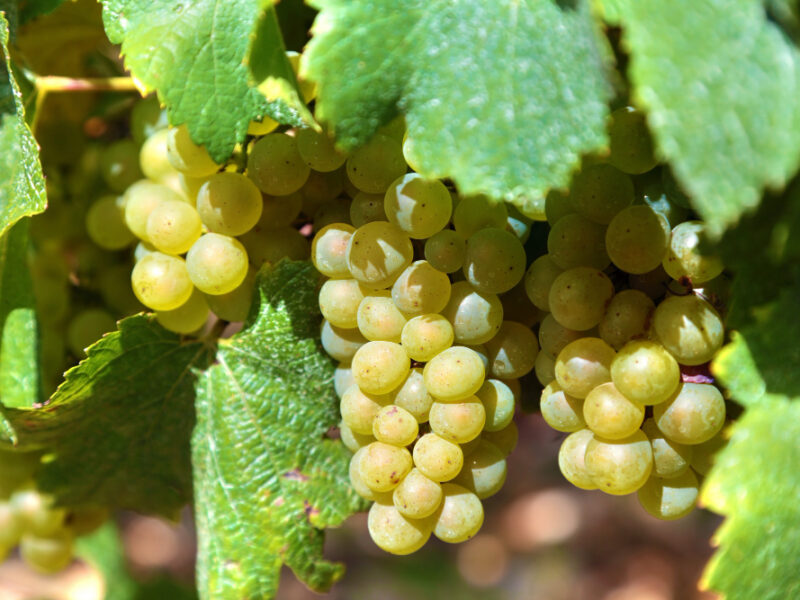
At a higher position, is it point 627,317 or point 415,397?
point 627,317

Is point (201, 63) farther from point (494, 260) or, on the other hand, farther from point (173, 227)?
point (494, 260)

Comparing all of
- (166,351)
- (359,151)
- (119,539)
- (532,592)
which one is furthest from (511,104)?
(532,592)

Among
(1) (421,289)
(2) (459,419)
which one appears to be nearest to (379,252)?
(1) (421,289)

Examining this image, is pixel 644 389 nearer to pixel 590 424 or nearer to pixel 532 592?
pixel 590 424

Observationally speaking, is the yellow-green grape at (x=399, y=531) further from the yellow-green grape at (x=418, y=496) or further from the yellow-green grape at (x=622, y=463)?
the yellow-green grape at (x=622, y=463)

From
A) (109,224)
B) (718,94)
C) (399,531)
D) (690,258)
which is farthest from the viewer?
(109,224)

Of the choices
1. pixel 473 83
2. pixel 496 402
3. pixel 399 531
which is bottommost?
pixel 399 531

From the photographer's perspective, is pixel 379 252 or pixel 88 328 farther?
pixel 88 328
